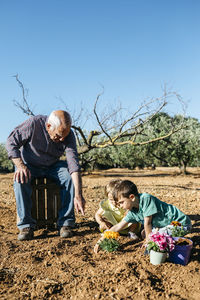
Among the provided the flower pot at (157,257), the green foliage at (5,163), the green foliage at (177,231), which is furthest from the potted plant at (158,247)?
the green foliage at (5,163)

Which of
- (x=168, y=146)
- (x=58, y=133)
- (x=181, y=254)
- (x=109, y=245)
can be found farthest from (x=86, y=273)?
(x=168, y=146)

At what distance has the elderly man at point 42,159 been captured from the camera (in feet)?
11.7

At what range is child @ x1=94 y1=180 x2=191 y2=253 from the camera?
3.06 metres

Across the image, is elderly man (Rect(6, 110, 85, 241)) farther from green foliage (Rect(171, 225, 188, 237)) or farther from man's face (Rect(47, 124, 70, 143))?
green foliage (Rect(171, 225, 188, 237))

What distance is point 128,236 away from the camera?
3.69 metres

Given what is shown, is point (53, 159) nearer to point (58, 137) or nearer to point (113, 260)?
point (58, 137)

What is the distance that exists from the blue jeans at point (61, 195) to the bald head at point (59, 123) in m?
0.59

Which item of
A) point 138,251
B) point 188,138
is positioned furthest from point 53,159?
point 188,138

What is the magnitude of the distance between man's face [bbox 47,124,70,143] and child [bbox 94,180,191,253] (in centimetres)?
99

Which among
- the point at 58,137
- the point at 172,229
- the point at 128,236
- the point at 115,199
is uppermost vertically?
the point at 58,137

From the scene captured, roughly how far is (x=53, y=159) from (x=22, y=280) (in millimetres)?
1866

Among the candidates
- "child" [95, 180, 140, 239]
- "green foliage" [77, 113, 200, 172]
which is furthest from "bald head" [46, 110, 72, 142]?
"green foliage" [77, 113, 200, 172]

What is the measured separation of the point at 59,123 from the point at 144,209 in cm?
145

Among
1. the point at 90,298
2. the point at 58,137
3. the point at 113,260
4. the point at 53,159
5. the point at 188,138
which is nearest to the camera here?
the point at 90,298
